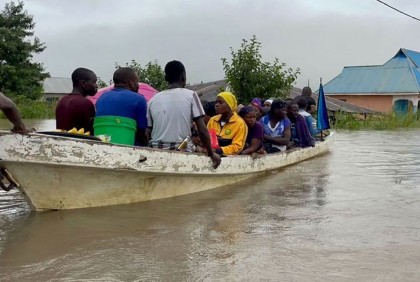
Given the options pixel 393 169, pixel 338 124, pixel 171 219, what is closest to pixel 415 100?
pixel 338 124

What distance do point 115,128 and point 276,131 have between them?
3.82 metres

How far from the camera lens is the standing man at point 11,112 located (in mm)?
4135

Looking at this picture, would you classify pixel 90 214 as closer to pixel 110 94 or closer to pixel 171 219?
pixel 171 219

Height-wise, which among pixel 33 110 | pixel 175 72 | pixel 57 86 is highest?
pixel 57 86

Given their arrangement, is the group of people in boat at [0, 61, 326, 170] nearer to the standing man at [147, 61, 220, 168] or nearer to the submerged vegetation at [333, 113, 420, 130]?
the standing man at [147, 61, 220, 168]

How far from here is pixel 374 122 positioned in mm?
24328

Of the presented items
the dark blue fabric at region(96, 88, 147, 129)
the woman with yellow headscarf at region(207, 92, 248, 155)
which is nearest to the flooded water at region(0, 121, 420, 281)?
the woman with yellow headscarf at region(207, 92, 248, 155)

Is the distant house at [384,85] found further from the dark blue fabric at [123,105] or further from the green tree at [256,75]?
the dark blue fabric at [123,105]

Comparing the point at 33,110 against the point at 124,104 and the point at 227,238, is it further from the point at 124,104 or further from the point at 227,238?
the point at 227,238

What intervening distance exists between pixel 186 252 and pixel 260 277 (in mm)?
687

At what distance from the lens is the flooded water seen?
3.33 meters

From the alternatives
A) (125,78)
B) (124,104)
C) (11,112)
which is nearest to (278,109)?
(125,78)

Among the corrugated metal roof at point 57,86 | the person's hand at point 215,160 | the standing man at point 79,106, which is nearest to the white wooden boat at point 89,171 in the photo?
the person's hand at point 215,160

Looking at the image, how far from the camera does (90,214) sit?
4.84m
